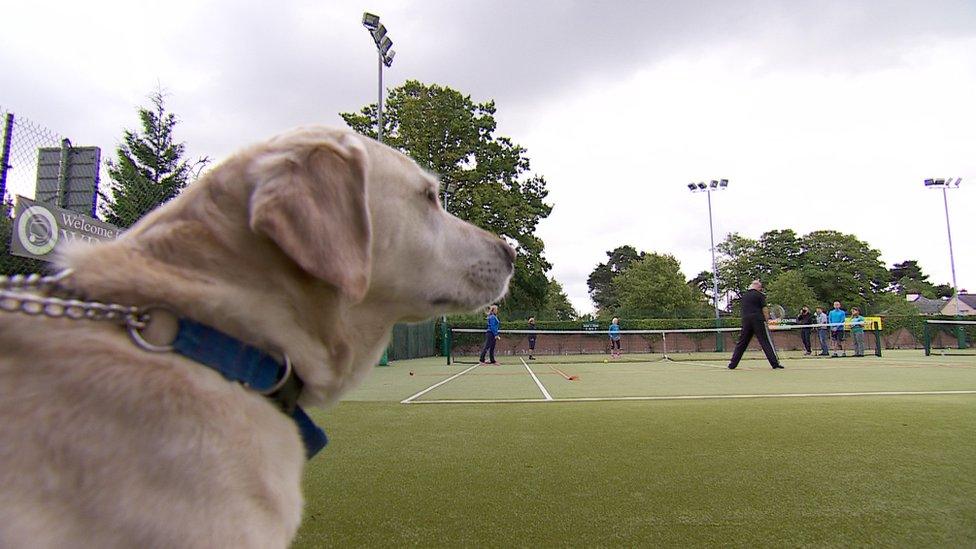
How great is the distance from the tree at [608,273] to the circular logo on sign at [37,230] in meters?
79.6

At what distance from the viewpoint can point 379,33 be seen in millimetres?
14695

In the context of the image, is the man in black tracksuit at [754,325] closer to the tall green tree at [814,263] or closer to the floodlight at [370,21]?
the floodlight at [370,21]

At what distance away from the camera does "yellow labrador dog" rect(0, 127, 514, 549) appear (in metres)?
0.93

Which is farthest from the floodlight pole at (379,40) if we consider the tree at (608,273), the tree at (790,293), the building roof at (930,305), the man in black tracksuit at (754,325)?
the building roof at (930,305)

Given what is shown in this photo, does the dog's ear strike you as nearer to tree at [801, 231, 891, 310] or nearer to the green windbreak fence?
the green windbreak fence

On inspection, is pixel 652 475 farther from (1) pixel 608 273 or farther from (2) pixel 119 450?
(1) pixel 608 273

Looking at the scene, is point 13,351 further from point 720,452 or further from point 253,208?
point 720,452

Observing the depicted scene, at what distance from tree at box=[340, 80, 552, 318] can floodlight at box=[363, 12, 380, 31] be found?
14.3 m

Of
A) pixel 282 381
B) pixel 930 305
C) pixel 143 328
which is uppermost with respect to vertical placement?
pixel 930 305

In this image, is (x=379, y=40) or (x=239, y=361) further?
(x=379, y=40)

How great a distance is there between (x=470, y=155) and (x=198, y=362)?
31.5 meters

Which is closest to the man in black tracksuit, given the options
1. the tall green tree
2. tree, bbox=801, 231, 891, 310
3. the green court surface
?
the green court surface

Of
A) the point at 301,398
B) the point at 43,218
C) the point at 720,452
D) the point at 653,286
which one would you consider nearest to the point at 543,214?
the point at 653,286

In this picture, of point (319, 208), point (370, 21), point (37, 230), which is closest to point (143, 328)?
point (319, 208)
